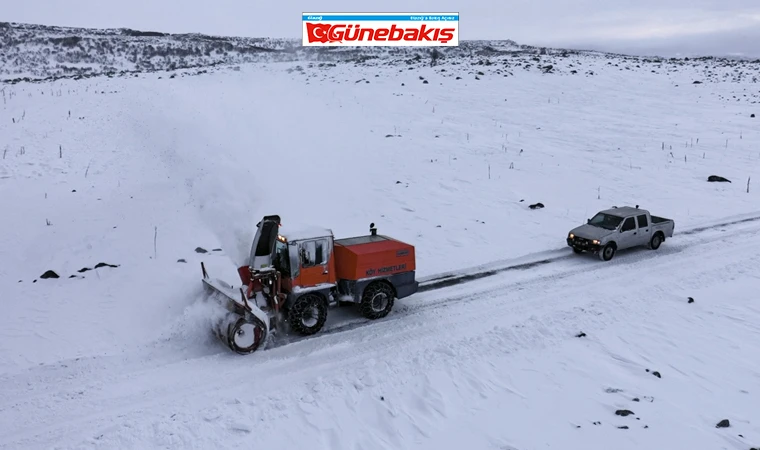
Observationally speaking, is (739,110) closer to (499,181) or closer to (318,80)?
(499,181)

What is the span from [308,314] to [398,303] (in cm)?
314

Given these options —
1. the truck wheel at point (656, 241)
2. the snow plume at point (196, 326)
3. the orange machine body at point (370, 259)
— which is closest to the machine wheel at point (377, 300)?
the orange machine body at point (370, 259)

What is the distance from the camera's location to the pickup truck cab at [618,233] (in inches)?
704

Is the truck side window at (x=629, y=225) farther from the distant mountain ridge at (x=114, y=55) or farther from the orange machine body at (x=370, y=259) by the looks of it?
the distant mountain ridge at (x=114, y=55)

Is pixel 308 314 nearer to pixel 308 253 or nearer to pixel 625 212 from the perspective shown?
pixel 308 253

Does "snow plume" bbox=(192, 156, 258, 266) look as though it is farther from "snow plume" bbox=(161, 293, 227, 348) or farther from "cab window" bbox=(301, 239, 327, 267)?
"cab window" bbox=(301, 239, 327, 267)

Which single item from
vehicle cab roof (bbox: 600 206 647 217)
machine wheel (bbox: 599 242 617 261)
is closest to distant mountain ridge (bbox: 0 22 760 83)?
vehicle cab roof (bbox: 600 206 647 217)

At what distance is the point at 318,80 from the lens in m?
45.9

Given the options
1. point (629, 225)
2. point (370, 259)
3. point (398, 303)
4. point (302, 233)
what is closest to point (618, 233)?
point (629, 225)

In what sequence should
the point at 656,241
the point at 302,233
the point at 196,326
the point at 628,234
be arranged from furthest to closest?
the point at 656,241
the point at 628,234
the point at 302,233
the point at 196,326

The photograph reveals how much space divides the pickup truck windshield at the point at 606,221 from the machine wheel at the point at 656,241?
5.76ft

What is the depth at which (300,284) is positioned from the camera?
1229cm

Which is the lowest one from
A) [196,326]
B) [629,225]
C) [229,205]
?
[196,326]

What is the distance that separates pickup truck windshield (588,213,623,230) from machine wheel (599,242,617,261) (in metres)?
0.74
